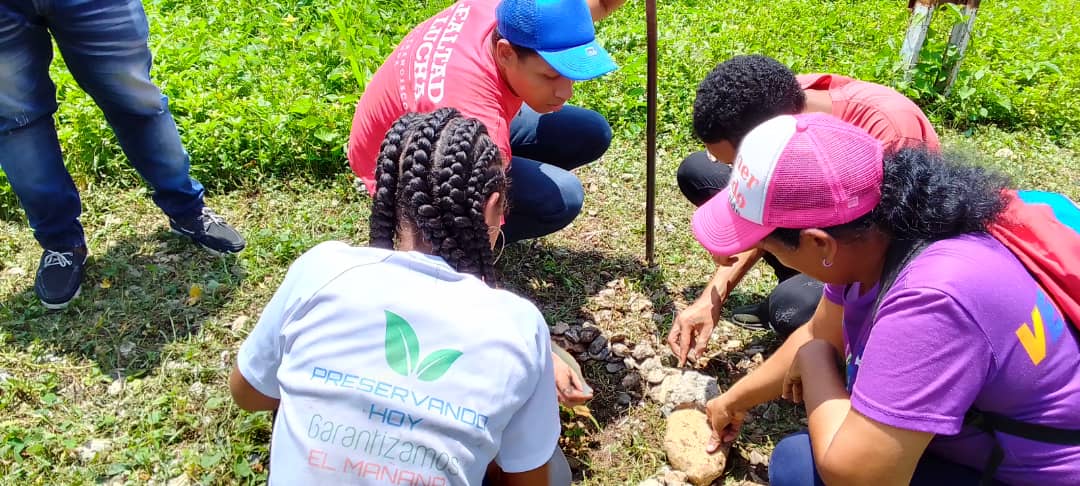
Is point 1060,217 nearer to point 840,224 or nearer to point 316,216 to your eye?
point 840,224

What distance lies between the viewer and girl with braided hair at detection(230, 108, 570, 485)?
1.35 meters

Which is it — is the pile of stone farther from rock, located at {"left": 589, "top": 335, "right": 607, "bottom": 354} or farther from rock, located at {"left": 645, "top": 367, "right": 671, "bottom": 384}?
rock, located at {"left": 645, "top": 367, "right": 671, "bottom": 384}

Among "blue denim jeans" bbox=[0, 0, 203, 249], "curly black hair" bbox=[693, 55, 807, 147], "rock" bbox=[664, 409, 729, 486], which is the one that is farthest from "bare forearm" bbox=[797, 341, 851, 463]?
"blue denim jeans" bbox=[0, 0, 203, 249]

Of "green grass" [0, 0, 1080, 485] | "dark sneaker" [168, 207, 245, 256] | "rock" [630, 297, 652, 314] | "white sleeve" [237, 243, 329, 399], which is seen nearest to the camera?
"white sleeve" [237, 243, 329, 399]

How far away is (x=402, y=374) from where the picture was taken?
1364 millimetres

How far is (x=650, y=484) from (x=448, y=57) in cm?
148

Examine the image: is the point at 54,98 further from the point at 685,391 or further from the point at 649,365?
the point at 685,391

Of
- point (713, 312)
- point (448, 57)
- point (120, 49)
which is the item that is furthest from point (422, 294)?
point (120, 49)

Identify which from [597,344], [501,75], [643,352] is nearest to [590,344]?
[597,344]

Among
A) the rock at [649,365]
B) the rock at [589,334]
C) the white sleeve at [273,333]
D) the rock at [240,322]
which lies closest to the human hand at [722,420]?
the rock at [649,365]

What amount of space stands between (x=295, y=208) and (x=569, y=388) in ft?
6.55

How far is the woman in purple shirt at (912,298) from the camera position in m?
1.44

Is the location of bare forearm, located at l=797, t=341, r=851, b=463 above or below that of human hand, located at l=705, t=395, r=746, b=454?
above

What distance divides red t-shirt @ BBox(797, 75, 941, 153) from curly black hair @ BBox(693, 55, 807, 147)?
0.44ft
